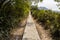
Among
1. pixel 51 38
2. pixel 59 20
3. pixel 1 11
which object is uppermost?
pixel 1 11

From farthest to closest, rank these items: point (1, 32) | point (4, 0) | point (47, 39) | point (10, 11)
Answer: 1. point (10, 11)
2. point (4, 0)
3. point (47, 39)
4. point (1, 32)

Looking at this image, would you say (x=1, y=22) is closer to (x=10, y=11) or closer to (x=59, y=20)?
(x=10, y=11)

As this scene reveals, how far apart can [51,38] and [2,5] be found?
3438 millimetres

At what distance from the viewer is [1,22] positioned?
27.5ft

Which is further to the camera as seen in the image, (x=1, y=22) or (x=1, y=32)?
(x=1, y=22)

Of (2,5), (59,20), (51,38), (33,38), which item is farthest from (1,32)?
(59,20)

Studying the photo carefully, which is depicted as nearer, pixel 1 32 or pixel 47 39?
pixel 1 32

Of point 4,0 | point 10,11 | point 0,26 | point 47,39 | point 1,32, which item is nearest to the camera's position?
point 1,32

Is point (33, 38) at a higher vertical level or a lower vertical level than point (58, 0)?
lower

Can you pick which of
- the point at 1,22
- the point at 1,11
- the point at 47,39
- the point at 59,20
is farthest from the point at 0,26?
the point at 59,20

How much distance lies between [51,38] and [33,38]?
1.55 metres

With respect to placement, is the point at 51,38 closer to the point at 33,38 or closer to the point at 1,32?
the point at 33,38

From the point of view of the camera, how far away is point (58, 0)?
9.98m

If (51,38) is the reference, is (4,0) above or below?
above
